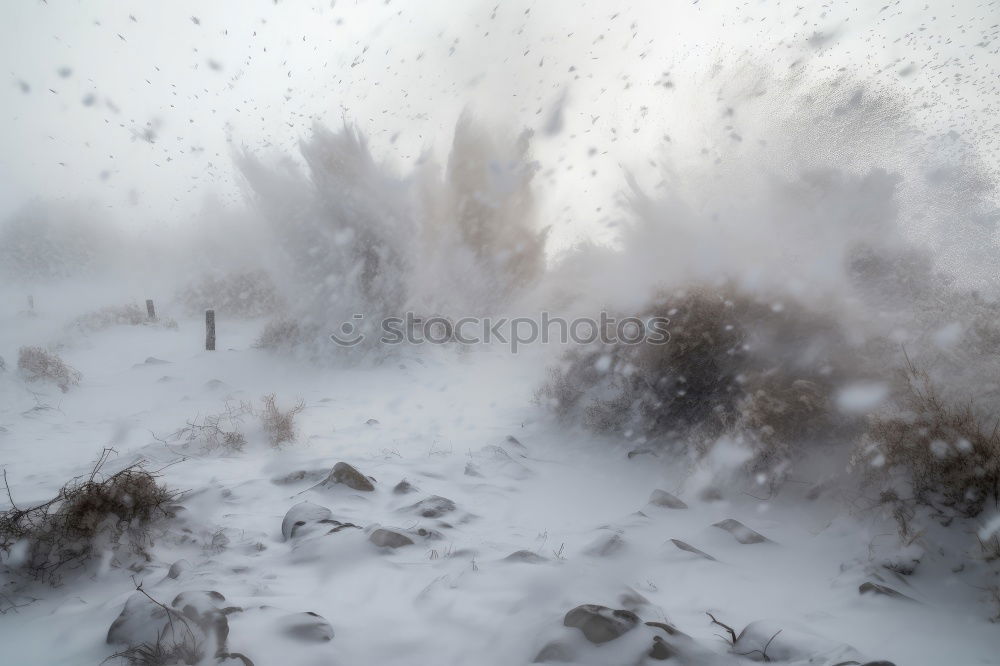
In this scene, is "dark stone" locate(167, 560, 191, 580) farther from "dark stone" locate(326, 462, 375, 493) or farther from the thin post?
the thin post

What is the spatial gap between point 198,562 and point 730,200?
751 cm

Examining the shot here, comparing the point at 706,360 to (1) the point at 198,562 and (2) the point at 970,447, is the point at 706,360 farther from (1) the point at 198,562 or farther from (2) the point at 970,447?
(1) the point at 198,562

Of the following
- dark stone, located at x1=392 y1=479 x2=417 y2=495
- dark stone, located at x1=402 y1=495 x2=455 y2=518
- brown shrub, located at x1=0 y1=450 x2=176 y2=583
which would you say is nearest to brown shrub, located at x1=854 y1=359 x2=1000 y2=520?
dark stone, located at x1=402 y1=495 x2=455 y2=518

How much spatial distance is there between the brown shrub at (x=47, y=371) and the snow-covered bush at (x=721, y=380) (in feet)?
28.4

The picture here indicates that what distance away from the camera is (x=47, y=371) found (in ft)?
27.3

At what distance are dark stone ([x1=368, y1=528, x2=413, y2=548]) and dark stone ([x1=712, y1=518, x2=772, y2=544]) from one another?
7.26ft

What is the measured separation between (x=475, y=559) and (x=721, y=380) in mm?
3328

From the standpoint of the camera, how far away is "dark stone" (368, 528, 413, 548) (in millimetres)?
2814

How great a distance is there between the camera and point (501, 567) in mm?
2646

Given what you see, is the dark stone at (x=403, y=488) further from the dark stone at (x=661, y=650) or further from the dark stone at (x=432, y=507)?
the dark stone at (x=661, y=650)

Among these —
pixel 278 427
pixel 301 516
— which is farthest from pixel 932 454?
pixel 278 427

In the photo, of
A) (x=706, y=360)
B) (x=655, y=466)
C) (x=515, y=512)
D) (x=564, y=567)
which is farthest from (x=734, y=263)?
(x=564, y=567)

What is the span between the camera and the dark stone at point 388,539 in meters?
2.81

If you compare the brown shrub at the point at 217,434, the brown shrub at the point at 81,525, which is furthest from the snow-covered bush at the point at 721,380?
the brown shrub at the point at 81,525
